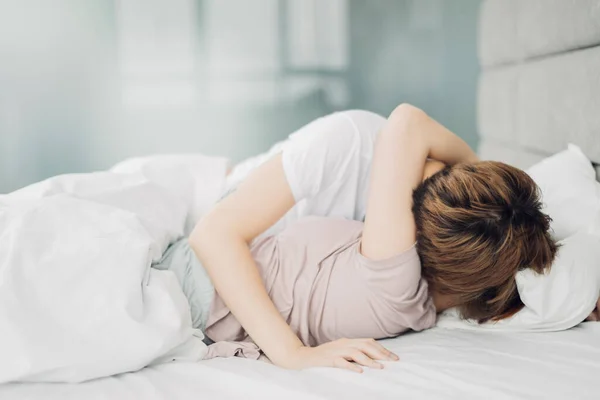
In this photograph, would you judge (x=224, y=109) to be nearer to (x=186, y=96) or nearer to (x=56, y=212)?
(x=186, y=96)

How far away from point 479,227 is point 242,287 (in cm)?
42

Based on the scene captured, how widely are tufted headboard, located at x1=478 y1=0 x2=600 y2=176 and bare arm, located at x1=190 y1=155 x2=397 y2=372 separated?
701 mm

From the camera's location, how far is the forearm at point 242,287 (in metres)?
1.08

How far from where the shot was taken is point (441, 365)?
979 mm

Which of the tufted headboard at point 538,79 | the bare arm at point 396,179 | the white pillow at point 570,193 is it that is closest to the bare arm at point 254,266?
the bare arm at point 396,179

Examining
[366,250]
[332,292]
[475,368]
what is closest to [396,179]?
[366,250]

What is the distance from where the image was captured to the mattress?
0.88 metres

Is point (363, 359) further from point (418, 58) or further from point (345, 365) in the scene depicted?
point (418, 58)

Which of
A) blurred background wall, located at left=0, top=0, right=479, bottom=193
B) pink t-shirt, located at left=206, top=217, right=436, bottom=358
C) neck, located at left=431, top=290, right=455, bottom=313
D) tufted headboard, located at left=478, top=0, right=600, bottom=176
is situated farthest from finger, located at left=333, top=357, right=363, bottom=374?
blurred background wall, located at left=0, top=0, right=479, bottom=193

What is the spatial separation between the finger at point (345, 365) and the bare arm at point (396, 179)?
0.20 meters

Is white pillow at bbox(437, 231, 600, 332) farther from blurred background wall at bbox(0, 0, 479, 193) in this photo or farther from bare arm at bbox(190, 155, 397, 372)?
blurred background wall at bbox(0, 0, 479, 193)

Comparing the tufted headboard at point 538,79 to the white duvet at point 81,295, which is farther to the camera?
the tufted headboard at point 538,79

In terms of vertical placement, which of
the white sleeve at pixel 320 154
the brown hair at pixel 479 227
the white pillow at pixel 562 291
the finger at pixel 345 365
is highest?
the white sleeve at pixel 320 154

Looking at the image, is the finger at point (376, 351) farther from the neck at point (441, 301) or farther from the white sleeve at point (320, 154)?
the white sleeve at point (320, 154)
